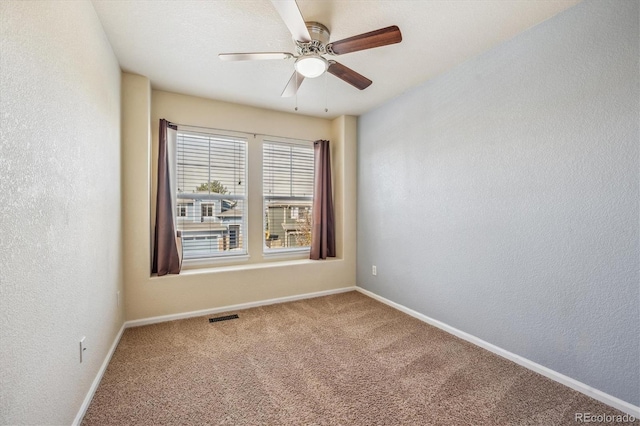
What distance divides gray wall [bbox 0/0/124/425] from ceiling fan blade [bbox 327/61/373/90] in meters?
1.59

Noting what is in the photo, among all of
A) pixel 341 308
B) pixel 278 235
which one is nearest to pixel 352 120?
pixel 278 235

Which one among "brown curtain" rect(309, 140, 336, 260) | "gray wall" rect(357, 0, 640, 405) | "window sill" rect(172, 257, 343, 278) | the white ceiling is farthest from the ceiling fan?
"window sill" rect(172, 257, 343, 278)

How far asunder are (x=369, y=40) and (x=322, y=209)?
245 cm

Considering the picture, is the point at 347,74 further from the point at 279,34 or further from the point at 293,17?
the point at 293,17

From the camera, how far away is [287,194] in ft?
13.3

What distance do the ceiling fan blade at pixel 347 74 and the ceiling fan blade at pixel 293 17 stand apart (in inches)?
14.5

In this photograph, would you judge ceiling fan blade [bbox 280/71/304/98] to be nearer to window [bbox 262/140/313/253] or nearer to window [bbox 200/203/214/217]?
window [bbox 262/140/313/253]

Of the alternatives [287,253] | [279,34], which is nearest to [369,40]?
[279,34]

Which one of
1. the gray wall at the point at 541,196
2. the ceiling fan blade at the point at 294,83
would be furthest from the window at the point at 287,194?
the gray wall at the point at 541,196

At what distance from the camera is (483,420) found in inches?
64.3

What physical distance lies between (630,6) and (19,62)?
3.05 metres

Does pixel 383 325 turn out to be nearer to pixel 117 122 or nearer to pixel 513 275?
pixel 513 275

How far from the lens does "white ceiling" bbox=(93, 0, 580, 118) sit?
1.89 meters

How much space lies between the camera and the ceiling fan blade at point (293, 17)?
1.50 m
